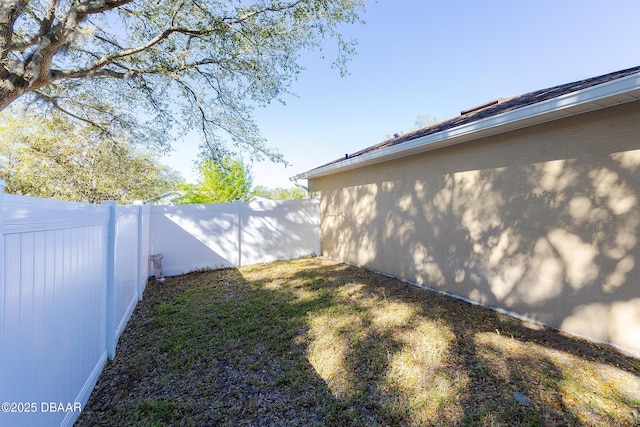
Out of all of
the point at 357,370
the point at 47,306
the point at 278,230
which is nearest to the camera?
the point at 47,306

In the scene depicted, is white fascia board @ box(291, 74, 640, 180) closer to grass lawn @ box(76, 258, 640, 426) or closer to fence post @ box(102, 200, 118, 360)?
grass lawn @ box(76, 258, 640, 426)

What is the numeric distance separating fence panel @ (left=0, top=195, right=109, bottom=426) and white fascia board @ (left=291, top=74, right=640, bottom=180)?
193 inches

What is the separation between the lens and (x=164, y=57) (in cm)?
660

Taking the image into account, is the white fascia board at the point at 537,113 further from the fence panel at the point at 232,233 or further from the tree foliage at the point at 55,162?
the tree foliage at the point at 55,162

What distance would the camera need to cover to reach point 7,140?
1260cm

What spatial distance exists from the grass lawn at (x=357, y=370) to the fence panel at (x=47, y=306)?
65 centimetres

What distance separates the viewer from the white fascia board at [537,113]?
2.91 m

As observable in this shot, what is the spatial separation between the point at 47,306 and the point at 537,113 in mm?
5123

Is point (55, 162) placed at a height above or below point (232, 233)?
above

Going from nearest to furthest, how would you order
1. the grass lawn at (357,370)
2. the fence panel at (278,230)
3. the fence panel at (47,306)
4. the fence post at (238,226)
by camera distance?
the fence panel at (47,306) < the grass lawn at (357,370) < the fence post at (238,226) < the fence panel at (278,230)

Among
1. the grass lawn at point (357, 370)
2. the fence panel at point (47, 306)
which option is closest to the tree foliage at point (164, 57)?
the fence panel at point (47, 306)

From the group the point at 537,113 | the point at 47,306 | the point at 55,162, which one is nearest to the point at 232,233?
the point at 47,306

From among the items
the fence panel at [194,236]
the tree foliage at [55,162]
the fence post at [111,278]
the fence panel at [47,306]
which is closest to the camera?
the fence panel at [47,306]

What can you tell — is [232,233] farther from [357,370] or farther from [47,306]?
[47,306]
